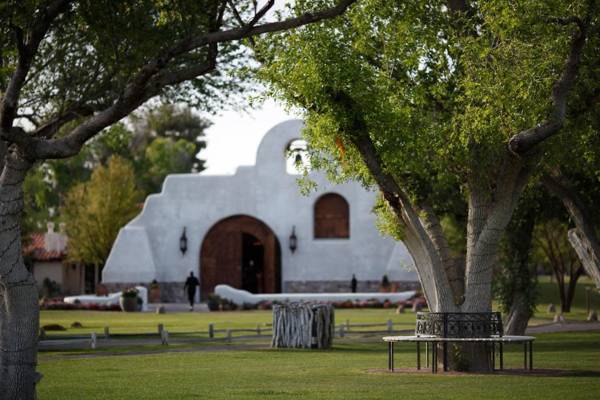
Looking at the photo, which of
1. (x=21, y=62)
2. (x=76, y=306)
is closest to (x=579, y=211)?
(x=21, y=62)

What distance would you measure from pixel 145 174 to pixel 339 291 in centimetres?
3251

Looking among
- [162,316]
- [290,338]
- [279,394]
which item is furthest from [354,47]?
[162,316]

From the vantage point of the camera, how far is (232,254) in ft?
178

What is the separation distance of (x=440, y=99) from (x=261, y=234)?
1329 inches

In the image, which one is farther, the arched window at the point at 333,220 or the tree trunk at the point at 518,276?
the arched window at the point at 333,220

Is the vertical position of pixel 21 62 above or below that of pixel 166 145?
below

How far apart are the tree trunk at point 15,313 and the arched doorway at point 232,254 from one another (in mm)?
39541

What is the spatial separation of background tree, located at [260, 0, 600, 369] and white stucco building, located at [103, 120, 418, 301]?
32.5m

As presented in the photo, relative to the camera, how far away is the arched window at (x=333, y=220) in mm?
54000

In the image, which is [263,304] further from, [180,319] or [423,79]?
[423,79]

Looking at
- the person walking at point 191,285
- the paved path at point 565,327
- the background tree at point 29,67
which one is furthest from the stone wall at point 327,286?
the background tree at point 29,67

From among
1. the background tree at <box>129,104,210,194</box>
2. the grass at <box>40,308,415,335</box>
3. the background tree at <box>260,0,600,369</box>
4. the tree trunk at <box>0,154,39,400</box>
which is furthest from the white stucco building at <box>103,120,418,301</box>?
the tree trunk at <box>0,154,39,400</box>

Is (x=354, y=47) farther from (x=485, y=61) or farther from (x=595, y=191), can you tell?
(x=595, y=191)

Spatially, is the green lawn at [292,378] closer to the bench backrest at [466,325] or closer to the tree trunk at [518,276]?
the bench backrest at [466,325]
